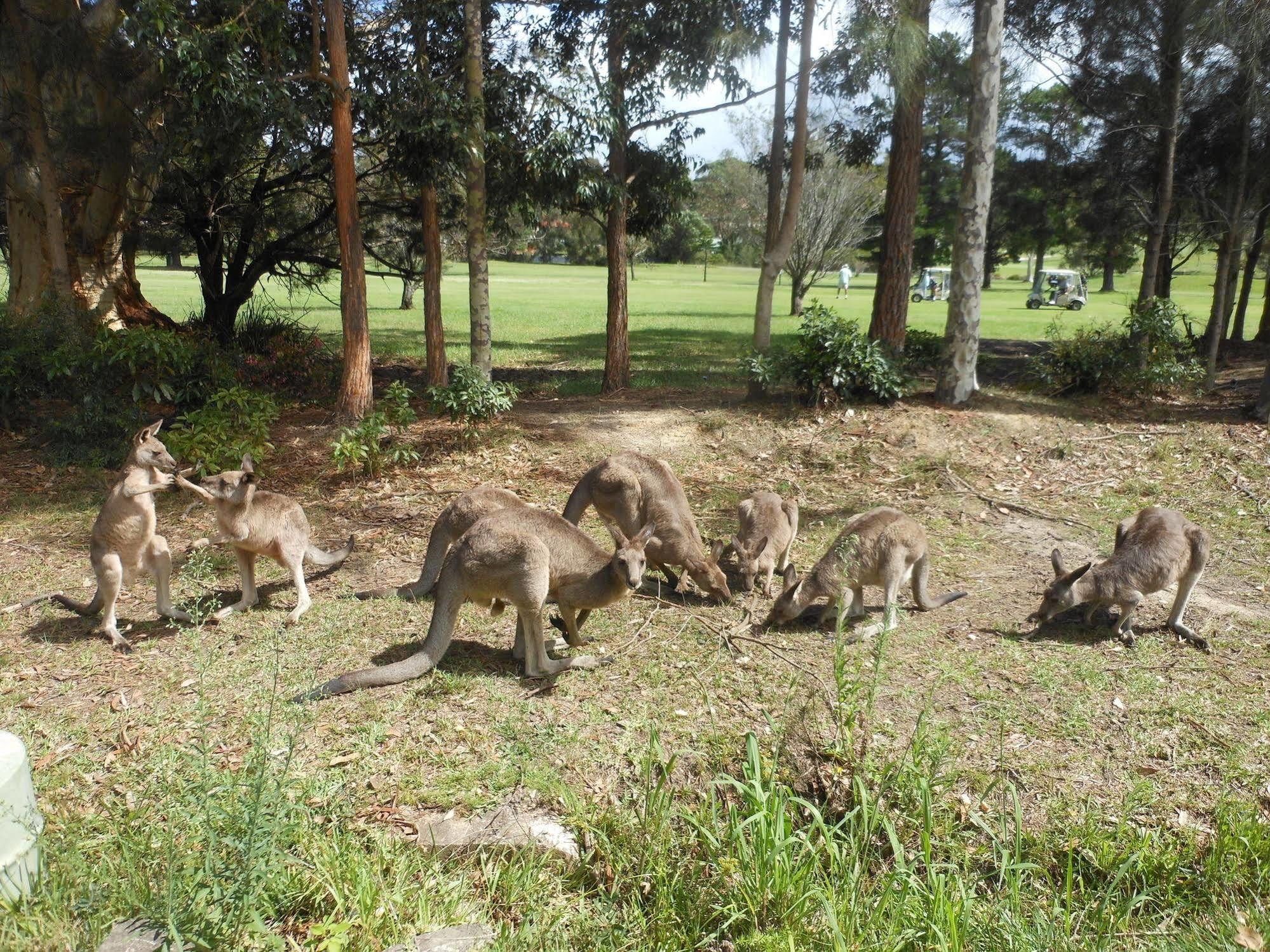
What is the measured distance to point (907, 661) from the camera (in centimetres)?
607

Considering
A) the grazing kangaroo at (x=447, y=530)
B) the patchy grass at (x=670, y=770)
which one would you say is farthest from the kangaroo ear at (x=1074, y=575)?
the grazing kangaroo at (x=447, y=530)

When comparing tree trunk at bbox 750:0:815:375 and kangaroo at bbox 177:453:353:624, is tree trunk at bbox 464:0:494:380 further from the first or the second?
kangaroo at bbox 177:453:353:624

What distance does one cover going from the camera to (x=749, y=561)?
7.33 meters

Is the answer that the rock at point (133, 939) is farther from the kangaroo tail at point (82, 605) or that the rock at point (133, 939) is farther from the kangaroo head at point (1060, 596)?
the kangaroo head at point (1060, 596)

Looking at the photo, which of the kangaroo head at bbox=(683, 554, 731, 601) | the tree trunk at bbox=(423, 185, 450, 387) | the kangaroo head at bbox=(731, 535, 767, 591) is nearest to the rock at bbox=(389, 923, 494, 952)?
the kangaroo head at bbox=(683, 554, 731, 601)

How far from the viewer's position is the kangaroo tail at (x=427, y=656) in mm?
5227

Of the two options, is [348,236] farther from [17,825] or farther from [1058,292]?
[1058,292]

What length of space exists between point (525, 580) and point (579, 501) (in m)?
2.41

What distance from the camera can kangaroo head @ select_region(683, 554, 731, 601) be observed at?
705cm

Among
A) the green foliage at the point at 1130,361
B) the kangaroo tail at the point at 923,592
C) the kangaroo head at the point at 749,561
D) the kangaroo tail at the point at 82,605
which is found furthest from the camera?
the green foliage at the point at 1130,361

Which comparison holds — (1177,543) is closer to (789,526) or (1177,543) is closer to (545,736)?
(789,526)

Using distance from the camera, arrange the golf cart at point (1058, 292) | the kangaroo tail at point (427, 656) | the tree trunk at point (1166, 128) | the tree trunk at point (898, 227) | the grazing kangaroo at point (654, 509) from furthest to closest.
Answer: the golf cart at point (1058, 292) → the tree trunk at point (1166, 128) → the tree trunk at point (898, 227) → the grazing kangaroo at point (654, 509) → the kangaroo tail at point (427, 656)

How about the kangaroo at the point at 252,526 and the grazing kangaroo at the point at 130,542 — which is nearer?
the grazing kangaroo at the point at 130,542

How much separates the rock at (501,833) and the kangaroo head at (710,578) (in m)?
2.93
